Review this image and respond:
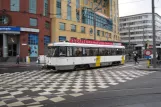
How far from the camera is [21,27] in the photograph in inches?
→ 1559

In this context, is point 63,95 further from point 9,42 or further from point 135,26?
point 135,26

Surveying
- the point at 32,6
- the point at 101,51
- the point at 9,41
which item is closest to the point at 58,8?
the point at 32,6

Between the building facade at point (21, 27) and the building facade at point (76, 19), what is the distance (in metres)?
4.42

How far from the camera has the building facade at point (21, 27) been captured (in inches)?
1542

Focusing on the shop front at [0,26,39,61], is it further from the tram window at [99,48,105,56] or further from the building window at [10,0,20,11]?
the tram window at [99,48,105,56]

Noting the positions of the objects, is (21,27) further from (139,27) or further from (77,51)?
(139,27)

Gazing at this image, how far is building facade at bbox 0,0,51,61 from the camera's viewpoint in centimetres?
3916

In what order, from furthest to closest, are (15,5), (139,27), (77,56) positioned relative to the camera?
(139,27) → (15,5) → (77,56)

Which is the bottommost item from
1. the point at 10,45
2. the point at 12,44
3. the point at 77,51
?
the point at 77,51

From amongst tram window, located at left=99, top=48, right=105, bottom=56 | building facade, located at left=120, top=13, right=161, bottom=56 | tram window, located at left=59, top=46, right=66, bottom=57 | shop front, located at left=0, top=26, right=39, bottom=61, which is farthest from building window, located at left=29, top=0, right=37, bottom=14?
building facade, located at left=120, top=13, right=161, bottom=56

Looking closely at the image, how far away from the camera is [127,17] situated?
417 ft

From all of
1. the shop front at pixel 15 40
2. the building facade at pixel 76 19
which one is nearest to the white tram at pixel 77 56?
the building facade at pixel 76 19

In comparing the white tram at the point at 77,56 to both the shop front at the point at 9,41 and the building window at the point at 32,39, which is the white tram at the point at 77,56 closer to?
the building window at the point at 32,39

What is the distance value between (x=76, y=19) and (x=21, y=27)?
18417mm
